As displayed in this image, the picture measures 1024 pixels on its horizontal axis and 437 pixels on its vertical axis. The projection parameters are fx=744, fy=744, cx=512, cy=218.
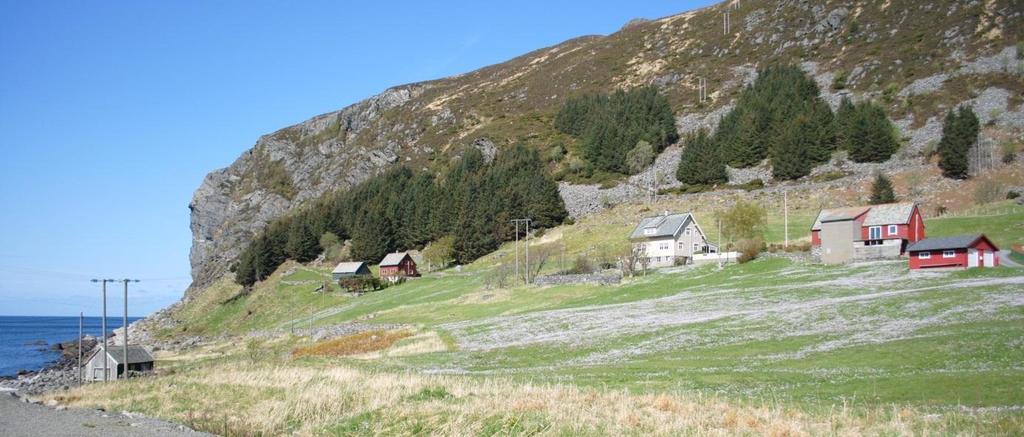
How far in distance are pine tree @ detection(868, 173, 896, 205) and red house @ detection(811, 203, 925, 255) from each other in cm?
3288

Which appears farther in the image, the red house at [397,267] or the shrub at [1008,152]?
the red house at [397,267]

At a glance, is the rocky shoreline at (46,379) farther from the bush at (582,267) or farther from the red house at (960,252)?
the red house at (960,252)

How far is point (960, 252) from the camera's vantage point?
61531 millimetres

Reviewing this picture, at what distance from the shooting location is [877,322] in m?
43.2

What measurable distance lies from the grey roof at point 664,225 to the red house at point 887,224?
22.8 meters

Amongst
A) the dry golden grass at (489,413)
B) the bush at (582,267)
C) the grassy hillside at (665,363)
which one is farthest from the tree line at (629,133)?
the dry golden grass at (489,413)

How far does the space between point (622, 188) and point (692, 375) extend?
12586 cm

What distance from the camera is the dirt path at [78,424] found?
20281 mm

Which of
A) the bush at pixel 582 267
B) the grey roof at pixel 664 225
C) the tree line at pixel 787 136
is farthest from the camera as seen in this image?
the tree line at pixel 787 136

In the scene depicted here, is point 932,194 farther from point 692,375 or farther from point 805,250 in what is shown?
point 692,375

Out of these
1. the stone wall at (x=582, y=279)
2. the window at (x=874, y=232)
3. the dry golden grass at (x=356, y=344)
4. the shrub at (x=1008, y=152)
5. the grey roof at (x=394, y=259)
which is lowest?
the dry golden grass at (x=356, y=344)

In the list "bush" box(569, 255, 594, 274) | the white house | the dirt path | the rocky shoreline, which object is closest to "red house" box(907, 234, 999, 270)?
the white house

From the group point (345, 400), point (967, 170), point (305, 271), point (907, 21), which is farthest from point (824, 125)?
point (345, 400)

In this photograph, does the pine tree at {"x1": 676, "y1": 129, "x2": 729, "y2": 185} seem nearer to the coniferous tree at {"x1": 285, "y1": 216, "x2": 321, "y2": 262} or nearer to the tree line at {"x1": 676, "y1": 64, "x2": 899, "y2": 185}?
the tree line at {"x1": 676, "y1": 64, "x2": 899, "y2": 185}
